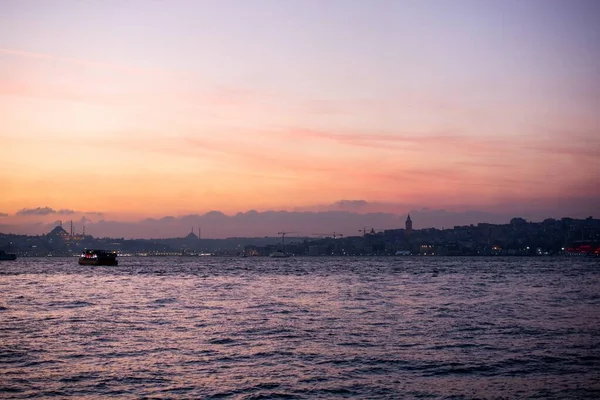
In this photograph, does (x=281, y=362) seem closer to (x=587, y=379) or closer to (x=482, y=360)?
(x=482, y=360)

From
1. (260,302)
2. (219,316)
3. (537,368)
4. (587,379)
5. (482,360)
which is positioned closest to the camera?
(587,379)

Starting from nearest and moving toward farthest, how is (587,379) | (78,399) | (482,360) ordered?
(78,399) < (587,379) < (482,360)

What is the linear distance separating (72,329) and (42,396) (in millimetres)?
16287

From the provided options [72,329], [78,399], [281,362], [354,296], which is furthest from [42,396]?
[354,296]

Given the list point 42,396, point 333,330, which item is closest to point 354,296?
point 333,330

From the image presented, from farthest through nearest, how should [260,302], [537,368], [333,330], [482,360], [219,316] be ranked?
[260,302], [219,316], [333,330], [482,360], [537,368]

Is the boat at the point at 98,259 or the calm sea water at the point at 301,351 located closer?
the calm sea water at the point at 301,351

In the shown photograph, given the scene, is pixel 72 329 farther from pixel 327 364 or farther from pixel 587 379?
pixel 587 379

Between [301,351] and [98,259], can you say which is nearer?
[301,351]

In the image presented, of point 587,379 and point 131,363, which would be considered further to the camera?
point 131,363

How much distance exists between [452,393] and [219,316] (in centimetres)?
2425

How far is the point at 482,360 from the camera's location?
24969 millimetres

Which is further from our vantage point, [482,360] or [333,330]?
[333,330]

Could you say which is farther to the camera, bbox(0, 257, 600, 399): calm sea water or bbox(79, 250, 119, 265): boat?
bbox(79, 250, 119, 265): boat
